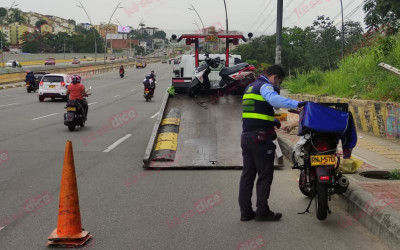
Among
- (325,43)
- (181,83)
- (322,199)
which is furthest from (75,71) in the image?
(322,199)

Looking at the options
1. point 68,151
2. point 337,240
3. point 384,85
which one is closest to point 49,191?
point 68,151

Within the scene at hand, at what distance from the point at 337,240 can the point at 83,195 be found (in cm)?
→ 373

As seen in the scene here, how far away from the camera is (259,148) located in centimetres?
598

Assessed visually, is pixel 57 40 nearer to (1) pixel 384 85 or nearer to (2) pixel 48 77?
(2) pixel 48 77

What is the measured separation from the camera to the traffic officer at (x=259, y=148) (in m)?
5.99

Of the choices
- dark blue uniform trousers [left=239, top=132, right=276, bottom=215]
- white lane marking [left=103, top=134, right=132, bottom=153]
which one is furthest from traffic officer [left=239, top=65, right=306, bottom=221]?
white lane marking [left=103, top=134, right=132, bottom=153]

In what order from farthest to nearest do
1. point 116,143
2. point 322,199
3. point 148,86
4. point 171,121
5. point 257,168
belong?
point 148,86
point 116,143
point 171,121
point 257,168
point 322,199

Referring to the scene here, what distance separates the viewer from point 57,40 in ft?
417

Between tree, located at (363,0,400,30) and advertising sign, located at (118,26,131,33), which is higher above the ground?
advertising sign, located at (118,26,131,33)

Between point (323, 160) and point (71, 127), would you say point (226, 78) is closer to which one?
point (71, 127)

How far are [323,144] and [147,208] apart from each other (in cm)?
246

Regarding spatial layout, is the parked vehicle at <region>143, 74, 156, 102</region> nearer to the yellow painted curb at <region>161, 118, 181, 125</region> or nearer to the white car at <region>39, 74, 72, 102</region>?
the white car at <region>39, 74, 72, 102</region>

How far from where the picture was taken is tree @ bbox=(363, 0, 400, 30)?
29.0 metres

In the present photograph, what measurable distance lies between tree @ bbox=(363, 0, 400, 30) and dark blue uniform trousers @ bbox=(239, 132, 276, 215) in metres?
24.4
